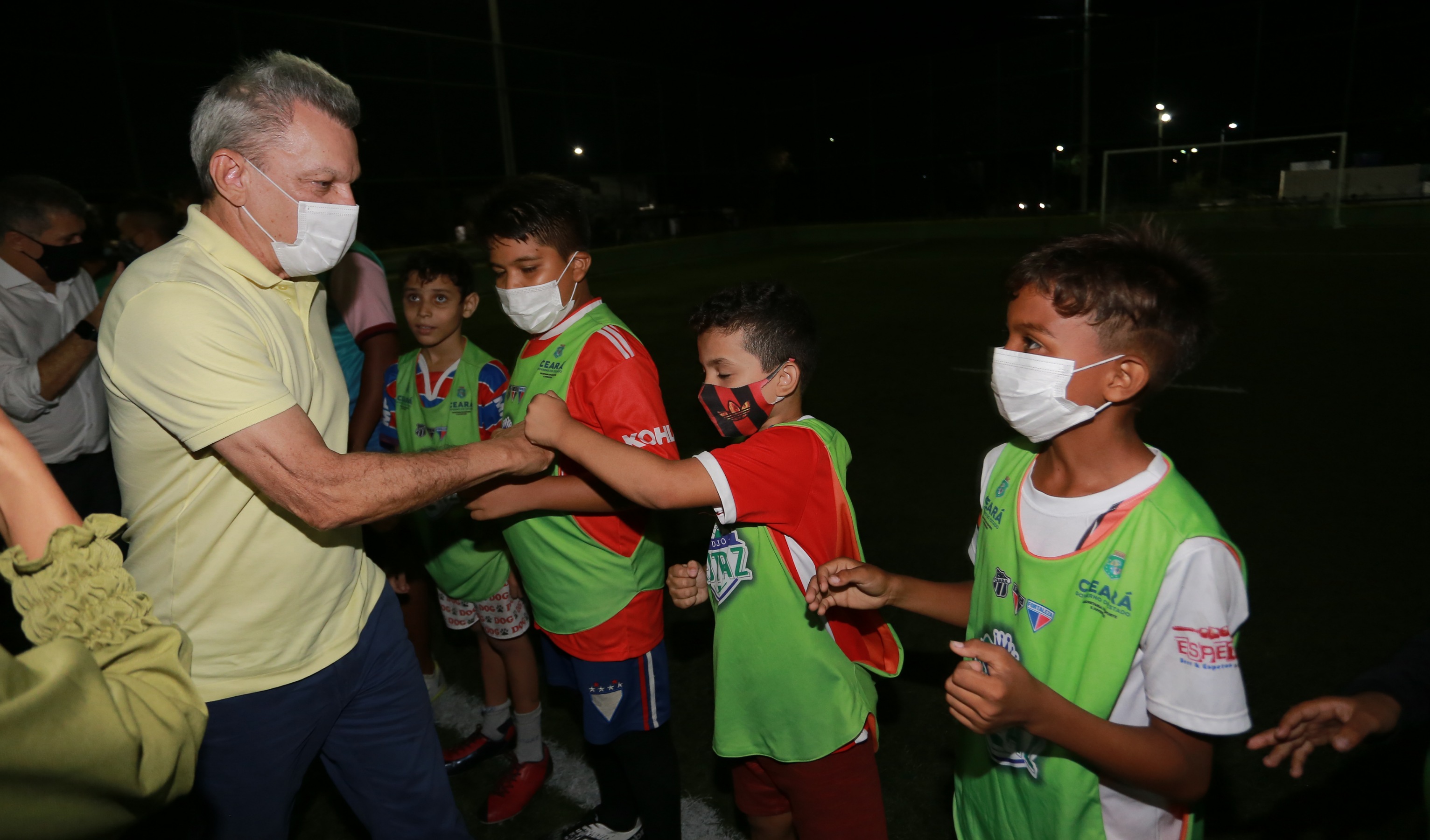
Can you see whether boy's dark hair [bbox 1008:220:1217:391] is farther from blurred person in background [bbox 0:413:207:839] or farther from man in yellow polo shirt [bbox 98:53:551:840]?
blurred person in background [bbox 0:413:207:839]

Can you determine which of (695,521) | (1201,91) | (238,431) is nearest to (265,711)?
(238,431)

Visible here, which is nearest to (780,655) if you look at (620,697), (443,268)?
(620,697)

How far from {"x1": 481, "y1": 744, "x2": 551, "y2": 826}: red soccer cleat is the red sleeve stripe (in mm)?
1562

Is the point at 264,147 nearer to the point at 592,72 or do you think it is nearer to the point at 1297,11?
the point at 592,72

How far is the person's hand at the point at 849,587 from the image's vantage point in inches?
67.1

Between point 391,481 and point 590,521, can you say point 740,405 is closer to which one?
point 590,521

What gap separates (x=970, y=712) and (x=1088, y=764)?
0.37 m

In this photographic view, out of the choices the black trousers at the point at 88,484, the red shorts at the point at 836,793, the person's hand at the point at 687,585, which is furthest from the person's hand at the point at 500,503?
the black trousers at the point at 88,484

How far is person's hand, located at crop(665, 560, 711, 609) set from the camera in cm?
204

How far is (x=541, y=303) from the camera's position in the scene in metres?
2.38

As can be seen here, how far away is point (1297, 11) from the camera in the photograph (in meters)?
20.6

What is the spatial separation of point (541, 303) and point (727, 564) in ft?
3.19

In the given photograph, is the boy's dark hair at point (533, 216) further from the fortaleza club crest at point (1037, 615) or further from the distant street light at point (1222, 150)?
the distant street light at point (1222, 150)

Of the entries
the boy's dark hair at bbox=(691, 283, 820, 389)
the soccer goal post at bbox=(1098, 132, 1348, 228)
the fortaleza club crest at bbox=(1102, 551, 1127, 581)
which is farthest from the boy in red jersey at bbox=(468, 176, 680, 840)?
the soccer goal post at bbox=(1098, 132, 1348, 228)
